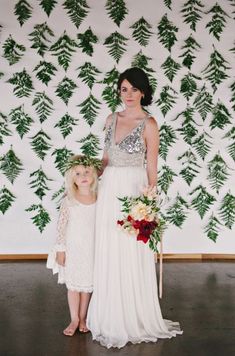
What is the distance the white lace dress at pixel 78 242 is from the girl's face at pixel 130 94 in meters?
0.71

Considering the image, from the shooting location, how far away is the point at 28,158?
5.54 meters

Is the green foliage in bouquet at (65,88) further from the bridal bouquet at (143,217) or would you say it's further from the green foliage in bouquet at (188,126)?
the bridal bouquet at (143,217)

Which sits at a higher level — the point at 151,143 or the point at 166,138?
the point at 166,138

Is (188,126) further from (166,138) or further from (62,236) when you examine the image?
(62,236)

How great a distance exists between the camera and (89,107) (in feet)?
18.1

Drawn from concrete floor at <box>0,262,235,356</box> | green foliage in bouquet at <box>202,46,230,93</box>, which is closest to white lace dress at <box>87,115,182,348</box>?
concrete floor at <box>0,262,235,356</box>

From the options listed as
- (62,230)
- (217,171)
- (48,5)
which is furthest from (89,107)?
(62,230)

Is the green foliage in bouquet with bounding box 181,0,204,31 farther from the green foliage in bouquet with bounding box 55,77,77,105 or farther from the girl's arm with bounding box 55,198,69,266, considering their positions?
the girl's arm with bounding box 55,198,69,266

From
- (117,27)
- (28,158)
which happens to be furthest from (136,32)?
(28,158)

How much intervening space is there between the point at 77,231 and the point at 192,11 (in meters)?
3.24

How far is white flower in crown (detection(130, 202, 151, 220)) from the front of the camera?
119 inches

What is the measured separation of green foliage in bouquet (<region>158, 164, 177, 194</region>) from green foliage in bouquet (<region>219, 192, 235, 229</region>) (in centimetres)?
64

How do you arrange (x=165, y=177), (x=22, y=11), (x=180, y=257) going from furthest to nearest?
1. (x=180, y=257)
2. (x=165, y=177)
3. (x=22, y=11)

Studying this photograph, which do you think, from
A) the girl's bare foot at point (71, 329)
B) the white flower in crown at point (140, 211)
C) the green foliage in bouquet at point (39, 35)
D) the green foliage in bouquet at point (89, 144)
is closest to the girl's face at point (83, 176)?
the white flower in crown at point (140, 211)
